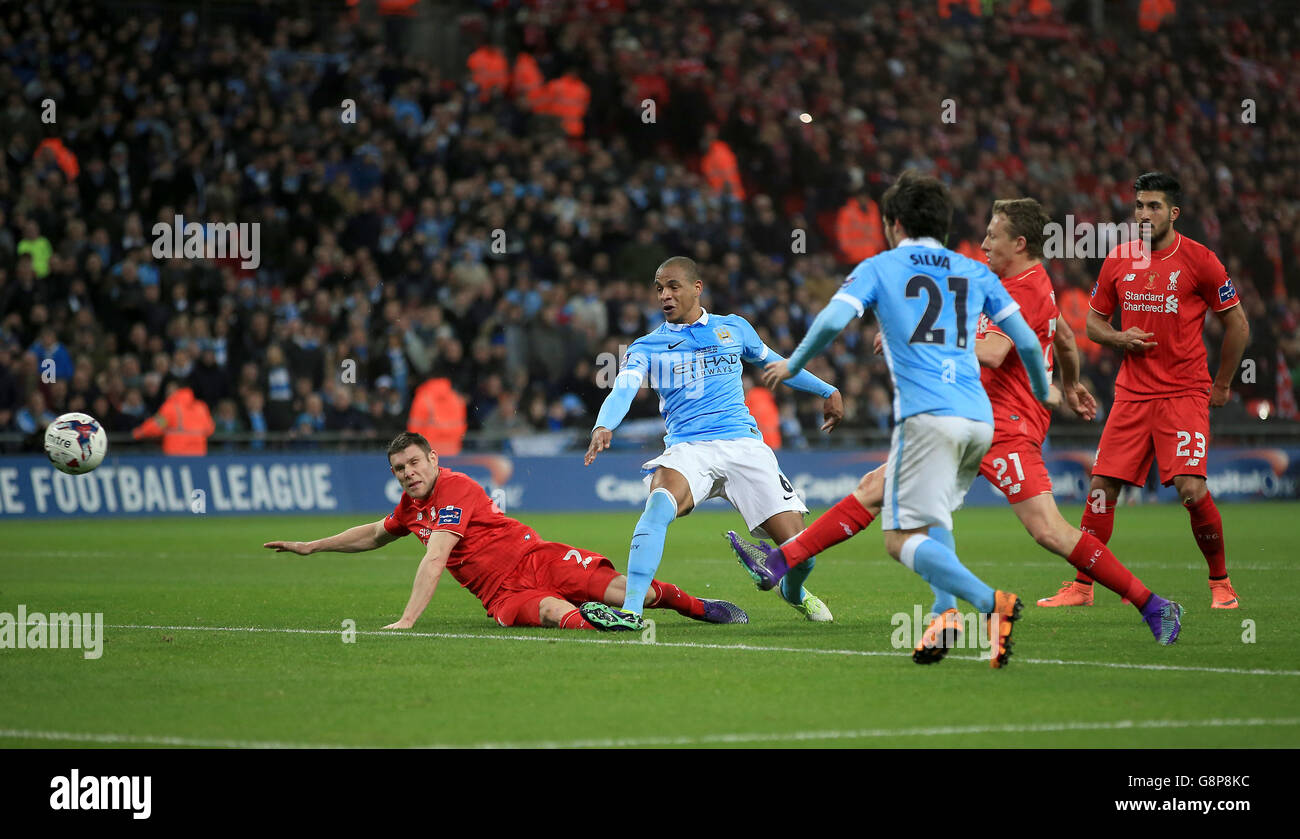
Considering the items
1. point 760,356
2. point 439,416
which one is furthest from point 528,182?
point 760,356

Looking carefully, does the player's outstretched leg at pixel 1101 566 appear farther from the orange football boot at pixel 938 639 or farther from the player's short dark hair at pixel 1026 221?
the player's short dark hair at pixel 1026 221

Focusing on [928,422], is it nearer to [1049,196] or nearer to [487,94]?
[487,94]

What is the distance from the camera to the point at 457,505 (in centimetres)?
855

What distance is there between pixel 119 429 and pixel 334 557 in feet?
17.4

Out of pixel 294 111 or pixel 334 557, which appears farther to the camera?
pixel 294 111

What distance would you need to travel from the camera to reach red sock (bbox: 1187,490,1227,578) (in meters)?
9.54

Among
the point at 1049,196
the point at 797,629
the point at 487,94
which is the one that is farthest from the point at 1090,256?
the point at 797,629

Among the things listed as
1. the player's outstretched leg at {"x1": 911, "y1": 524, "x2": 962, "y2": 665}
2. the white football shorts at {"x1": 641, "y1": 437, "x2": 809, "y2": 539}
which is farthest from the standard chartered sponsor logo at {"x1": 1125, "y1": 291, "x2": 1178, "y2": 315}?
the player's outstretched leg at {"x1": 911, "y1": 524, "x2": 962, "y2": 665}

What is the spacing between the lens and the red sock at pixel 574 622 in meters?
8.52

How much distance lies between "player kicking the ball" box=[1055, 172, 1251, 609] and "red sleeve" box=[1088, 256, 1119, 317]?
0.34ft

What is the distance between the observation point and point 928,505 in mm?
6742

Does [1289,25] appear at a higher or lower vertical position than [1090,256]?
higher

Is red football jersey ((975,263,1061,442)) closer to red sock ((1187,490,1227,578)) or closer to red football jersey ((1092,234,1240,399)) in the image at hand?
red football jersey ((1092,234,1240,399))
